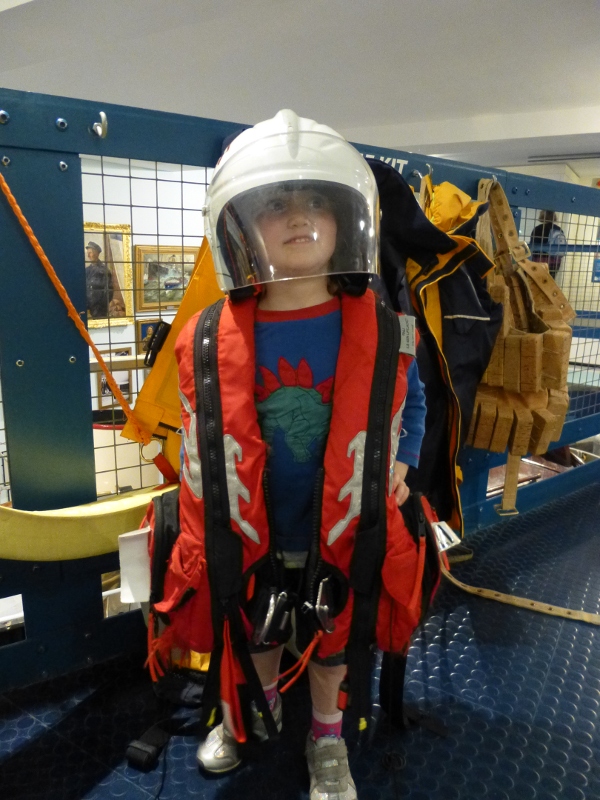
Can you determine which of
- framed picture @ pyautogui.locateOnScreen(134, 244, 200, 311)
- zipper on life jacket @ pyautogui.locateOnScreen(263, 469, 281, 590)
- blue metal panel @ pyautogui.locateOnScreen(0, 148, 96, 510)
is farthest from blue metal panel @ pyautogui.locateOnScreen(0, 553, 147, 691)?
framed picture @ pyautogui.locateOnScreen(134, 244, 200, 311)

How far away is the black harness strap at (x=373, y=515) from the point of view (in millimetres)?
933

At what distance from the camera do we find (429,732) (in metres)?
1.23

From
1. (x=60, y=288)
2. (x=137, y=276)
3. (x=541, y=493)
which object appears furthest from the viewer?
(x=541, y=493)

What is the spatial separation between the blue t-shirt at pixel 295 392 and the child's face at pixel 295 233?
89 millimetres

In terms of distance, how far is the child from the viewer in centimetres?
93

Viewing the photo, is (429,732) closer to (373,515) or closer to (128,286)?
(373,515)

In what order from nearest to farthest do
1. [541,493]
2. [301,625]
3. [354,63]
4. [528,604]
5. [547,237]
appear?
[301,625] → [528,604] → [547,237] → [541,493] → [354,63]

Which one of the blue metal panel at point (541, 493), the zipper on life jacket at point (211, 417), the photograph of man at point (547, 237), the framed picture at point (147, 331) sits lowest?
the blue metal panel at point (541, 493)

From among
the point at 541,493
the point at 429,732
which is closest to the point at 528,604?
the point at 429,732

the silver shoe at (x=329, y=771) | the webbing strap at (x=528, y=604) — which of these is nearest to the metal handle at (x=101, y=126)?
the silver shoe at (x=329, y=771)

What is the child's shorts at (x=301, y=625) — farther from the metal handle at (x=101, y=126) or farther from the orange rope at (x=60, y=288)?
the metal handle at (x=101, y=126)

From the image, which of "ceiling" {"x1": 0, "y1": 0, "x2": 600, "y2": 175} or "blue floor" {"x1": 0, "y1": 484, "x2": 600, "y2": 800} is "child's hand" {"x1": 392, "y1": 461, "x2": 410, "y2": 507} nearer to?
"blue floor" {"x1": 0, "y1": 484, "x2": 600, "y2": 800}

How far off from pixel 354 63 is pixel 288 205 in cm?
399

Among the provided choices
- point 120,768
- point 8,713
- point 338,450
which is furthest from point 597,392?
point 8,713
